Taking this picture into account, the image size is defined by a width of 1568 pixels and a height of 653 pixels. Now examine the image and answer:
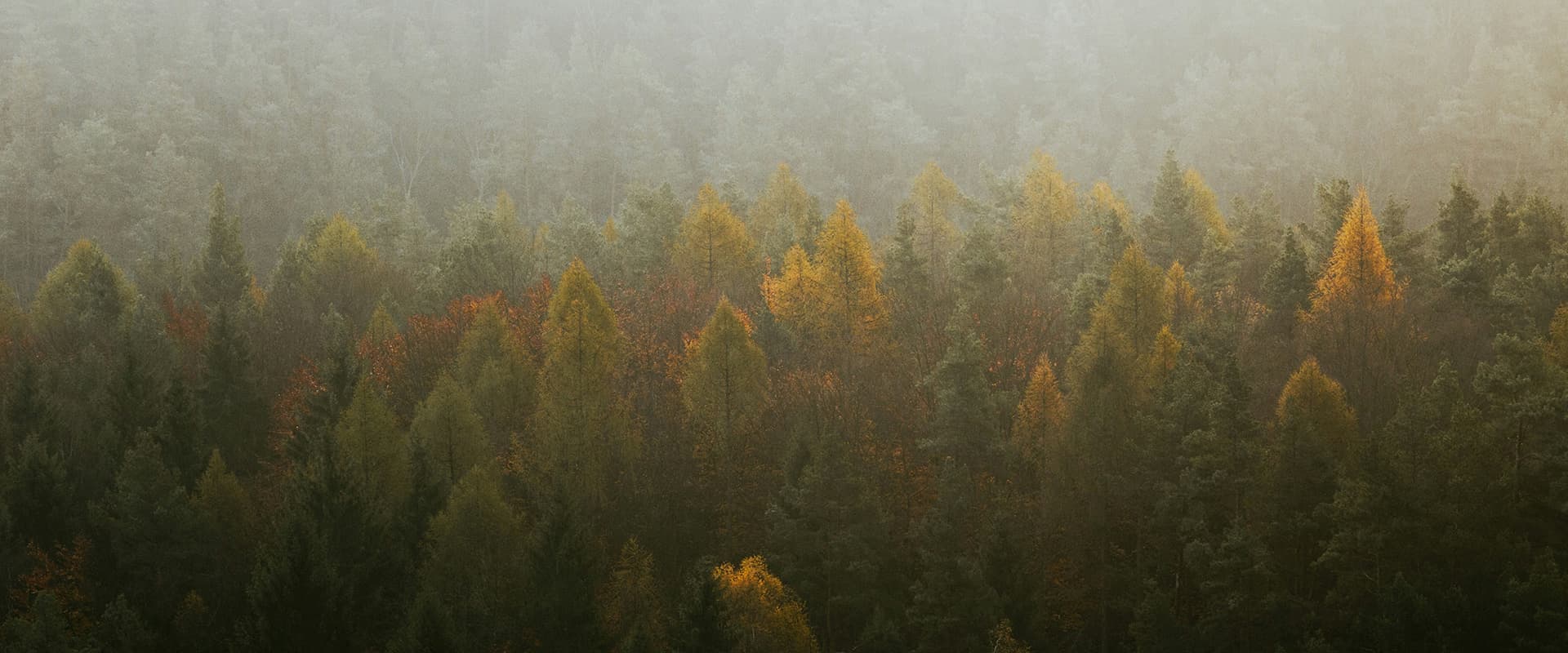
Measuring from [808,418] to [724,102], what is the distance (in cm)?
6735

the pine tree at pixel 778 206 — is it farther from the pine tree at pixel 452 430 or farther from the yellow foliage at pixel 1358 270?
the yellow foliage at pixel 1358 270

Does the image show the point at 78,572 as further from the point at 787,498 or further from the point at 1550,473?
the point at 1550,473

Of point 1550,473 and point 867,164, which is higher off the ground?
point 867,164

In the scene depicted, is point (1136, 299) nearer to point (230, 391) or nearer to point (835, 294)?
point (835, 294)

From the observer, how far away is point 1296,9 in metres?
112

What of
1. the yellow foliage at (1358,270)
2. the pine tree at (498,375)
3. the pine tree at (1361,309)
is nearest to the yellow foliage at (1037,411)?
→ the pine tree at (1361,309)

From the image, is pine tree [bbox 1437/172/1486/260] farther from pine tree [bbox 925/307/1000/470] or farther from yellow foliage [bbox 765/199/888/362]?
yellow foliage [bbox 765/199/888/362]

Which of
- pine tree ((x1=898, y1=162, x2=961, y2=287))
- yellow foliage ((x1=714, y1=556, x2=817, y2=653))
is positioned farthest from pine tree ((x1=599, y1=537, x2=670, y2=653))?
pine tree ((x1=898, y1=162, x2=961, y2=287))

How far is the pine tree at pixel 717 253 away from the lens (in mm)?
63562

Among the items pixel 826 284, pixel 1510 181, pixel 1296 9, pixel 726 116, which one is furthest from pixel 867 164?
pixel 826 284

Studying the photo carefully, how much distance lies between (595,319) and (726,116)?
193 ft

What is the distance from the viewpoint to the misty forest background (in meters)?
39.7

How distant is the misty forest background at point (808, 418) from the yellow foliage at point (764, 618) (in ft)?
0.42

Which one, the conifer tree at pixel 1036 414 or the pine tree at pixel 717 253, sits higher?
the pine tree at pixel 717 253
